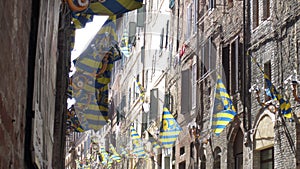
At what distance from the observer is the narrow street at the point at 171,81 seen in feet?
20.5

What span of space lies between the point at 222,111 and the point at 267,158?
2202mm

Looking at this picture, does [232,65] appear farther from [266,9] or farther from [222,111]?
[222,111]

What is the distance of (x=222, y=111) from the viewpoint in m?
26.0

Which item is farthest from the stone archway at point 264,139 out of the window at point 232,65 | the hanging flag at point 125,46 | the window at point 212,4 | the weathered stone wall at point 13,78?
the hanging flag at point 125,46

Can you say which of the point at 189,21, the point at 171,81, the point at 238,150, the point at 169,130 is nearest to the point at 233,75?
the point at 238,150

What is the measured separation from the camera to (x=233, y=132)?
2958 cm

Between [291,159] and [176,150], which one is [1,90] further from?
[176,150]

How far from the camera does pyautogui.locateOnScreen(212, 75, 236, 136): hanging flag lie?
25547mm

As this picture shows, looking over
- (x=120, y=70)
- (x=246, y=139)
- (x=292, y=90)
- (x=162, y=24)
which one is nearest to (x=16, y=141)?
(x=292, y=90)

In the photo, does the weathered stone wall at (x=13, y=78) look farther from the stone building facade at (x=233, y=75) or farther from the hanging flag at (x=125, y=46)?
the hanging flag at (x=125, y=46)

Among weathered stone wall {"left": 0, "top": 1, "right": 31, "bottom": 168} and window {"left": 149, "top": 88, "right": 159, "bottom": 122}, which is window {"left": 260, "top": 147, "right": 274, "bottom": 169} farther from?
weathered stone wall {"left": 0, "top": 1, "right": 31, "bottom": 168}

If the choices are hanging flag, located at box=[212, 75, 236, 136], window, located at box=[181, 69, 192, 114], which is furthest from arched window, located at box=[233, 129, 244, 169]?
window, located at box=[181, 69, 192, 114]

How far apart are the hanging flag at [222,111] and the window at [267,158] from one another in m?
1.80

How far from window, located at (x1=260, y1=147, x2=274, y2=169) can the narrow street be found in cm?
6
